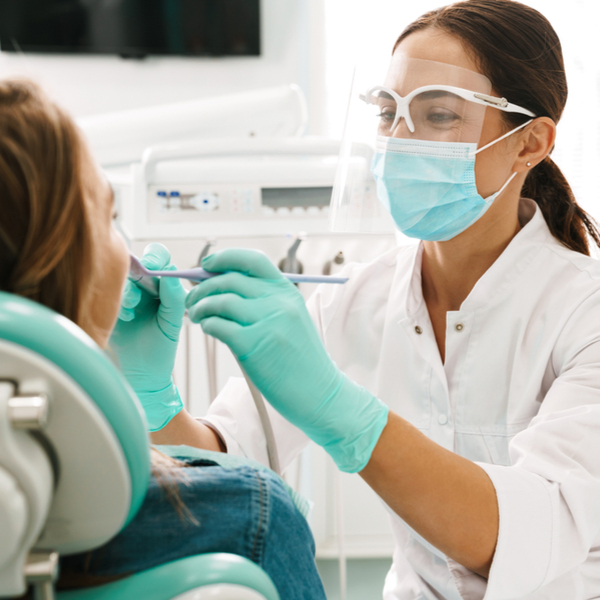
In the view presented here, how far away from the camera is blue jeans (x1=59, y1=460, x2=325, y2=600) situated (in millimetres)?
517

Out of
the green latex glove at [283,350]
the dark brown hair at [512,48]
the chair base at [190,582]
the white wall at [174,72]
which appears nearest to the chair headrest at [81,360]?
the chair base at [190,582]

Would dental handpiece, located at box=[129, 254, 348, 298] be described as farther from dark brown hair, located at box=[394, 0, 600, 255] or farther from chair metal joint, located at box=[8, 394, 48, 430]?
dark brown hair, located at box=[394, 0, 600, 255]

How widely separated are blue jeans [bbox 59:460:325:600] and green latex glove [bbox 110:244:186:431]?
44cm

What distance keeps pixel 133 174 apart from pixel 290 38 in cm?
126

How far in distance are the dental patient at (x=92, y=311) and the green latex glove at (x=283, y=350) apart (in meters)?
0.16

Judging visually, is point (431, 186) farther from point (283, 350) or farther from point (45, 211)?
point (45, 211)

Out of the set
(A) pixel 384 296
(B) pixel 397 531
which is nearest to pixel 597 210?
(A) pixel 384 296

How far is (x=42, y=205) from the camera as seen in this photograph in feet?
1.81

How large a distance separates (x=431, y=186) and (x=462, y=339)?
1.03 feet

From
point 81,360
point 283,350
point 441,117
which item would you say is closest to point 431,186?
point 441,117

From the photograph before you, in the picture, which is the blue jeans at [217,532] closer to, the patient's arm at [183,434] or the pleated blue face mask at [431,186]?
the patient's arm at [183,434]

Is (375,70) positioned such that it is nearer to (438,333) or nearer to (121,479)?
(438,333)

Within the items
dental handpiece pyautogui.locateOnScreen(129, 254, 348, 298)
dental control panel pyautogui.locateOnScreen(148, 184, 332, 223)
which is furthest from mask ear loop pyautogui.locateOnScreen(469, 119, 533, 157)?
dental control panel pyautogui.locateOnScreen(148, 184, 332, 223)

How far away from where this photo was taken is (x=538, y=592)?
1020 mm
